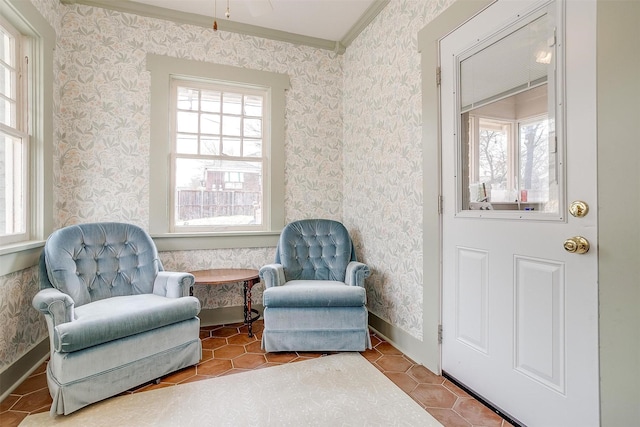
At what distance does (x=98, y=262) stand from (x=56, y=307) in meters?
0.61

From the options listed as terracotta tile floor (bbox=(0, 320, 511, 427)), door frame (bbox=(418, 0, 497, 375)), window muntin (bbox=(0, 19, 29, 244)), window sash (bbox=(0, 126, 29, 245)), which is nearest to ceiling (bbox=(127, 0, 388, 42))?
door frame (bbox=(418, 0, 497, 375))

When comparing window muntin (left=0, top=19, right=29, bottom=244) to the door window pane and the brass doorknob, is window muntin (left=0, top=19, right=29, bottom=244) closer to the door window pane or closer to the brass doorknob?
the door window pane

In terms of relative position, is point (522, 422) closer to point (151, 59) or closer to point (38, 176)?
point (38, 176)

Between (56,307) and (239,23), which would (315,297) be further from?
(239,23)

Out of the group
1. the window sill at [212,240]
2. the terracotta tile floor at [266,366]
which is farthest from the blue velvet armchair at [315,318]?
the window sill at [212,240]

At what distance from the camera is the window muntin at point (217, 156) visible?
9.90 feet

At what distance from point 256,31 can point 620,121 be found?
2972 millimetres

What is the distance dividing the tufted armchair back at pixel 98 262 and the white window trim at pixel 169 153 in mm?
381

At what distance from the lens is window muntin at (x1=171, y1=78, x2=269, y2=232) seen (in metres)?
A: 3.02

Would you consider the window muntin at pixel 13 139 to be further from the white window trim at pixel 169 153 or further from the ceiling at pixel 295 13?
the ceiling at pixel 295 13

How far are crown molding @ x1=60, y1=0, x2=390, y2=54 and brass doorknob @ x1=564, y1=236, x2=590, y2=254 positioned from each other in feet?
7.61

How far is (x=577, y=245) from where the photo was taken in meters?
1.33

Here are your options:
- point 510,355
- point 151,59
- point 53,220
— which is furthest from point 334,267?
point 151,59

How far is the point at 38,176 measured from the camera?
231cm
